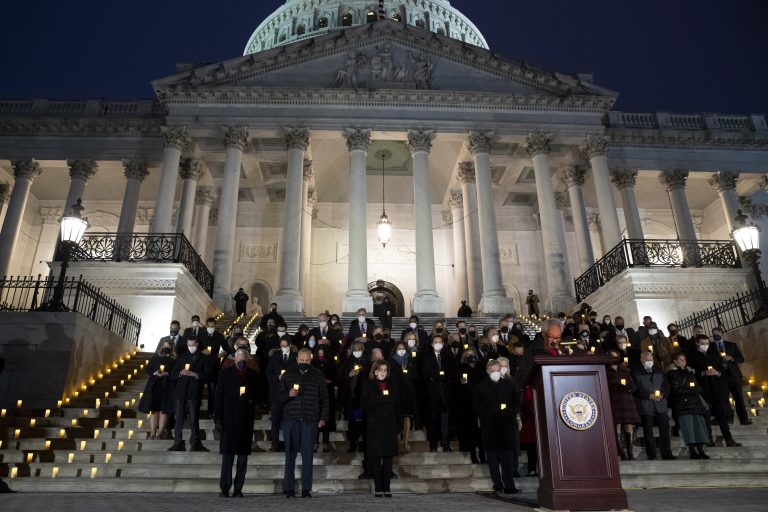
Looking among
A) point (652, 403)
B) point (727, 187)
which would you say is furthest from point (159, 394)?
point (727, 187)

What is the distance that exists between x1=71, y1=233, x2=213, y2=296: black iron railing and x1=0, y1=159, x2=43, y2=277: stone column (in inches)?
247

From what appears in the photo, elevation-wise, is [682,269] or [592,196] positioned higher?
[592,196]

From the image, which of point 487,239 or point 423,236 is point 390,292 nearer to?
point 423,236

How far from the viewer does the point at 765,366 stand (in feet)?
45.1

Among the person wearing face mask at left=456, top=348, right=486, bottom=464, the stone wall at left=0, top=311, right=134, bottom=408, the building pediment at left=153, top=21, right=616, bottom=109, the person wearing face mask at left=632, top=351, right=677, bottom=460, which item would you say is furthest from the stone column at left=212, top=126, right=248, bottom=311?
the person wearing face mask at left=632, top=351, right=677, bottom=460

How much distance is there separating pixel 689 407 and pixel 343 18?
52317mm

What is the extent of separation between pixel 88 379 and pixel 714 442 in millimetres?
Answer: 13555

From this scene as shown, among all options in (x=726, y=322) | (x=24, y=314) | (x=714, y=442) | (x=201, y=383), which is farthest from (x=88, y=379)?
(x=726, y=322)

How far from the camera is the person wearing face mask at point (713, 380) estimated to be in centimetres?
993

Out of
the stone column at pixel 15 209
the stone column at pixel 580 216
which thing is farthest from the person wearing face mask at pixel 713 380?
the stone column at pixel 15 209

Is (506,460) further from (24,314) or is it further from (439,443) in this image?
(24,314)

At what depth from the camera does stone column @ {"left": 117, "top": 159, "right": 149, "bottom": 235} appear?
81.8 ft

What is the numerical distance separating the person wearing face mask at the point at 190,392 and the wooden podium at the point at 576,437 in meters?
5.88

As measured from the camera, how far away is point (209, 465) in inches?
342
